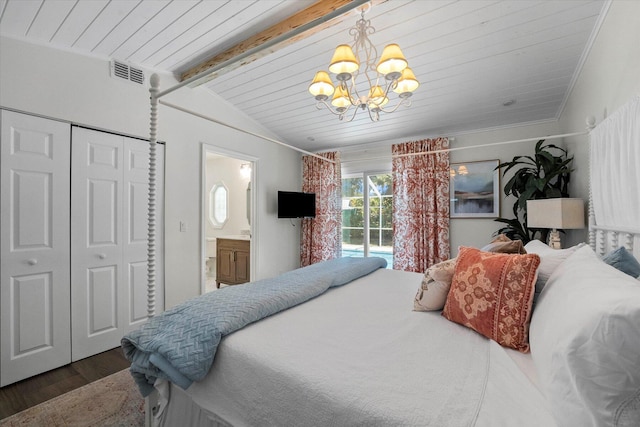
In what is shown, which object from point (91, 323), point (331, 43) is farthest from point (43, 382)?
point (331, 43)

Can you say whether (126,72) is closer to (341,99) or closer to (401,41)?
(341,99)

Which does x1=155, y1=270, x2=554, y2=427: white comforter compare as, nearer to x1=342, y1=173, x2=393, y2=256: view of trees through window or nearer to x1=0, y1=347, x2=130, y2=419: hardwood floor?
x1=0, y1=347, x2=130, y2=419: hardwood floor

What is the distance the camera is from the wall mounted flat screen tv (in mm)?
4551

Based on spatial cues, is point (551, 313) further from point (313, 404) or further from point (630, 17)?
point (630, 17)

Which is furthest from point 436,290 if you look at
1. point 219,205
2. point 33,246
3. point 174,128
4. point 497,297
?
point 219,205

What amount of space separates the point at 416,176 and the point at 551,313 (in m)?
3.28

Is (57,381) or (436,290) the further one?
(57,381)

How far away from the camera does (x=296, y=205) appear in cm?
469

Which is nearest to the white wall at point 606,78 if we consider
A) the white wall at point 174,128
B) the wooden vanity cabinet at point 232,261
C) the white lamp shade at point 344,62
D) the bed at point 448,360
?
the bed at point 448,360

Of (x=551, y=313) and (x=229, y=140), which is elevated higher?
(x=229, y=140)

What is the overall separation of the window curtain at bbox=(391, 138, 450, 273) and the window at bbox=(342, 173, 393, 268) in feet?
1.07

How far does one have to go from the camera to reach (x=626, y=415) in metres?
0.60

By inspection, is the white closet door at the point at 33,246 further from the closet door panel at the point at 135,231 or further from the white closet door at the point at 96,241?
the closet door panel at the point at 135,231

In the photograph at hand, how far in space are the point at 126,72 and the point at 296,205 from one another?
271 cm
